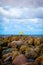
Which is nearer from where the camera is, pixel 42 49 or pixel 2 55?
pixel 2 55

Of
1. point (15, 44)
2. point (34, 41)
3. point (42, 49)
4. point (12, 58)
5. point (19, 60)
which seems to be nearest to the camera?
point (19, 60)

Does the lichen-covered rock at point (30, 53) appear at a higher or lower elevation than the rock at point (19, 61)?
higher

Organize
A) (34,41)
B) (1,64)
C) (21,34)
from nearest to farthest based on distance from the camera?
(1,64), (34,41), (21,34)

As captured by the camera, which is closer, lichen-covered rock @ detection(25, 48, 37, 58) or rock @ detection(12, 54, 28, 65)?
rock @ detection(12, 54, 28, 65)

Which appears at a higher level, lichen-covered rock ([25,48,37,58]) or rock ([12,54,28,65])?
lichen-covered rock ([25,48,37,58])

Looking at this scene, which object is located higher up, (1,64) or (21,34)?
(21,34)

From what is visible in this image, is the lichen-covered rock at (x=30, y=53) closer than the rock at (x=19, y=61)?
No

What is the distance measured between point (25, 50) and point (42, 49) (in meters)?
0.24

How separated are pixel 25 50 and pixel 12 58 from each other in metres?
0.35

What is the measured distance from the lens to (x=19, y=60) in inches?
76.6

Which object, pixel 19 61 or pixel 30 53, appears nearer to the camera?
pixel 19 61

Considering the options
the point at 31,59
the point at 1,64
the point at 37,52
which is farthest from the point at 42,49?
the point at 1,64

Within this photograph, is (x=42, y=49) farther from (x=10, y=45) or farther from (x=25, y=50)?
(x=10, y=45)

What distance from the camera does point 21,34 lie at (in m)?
4.09
